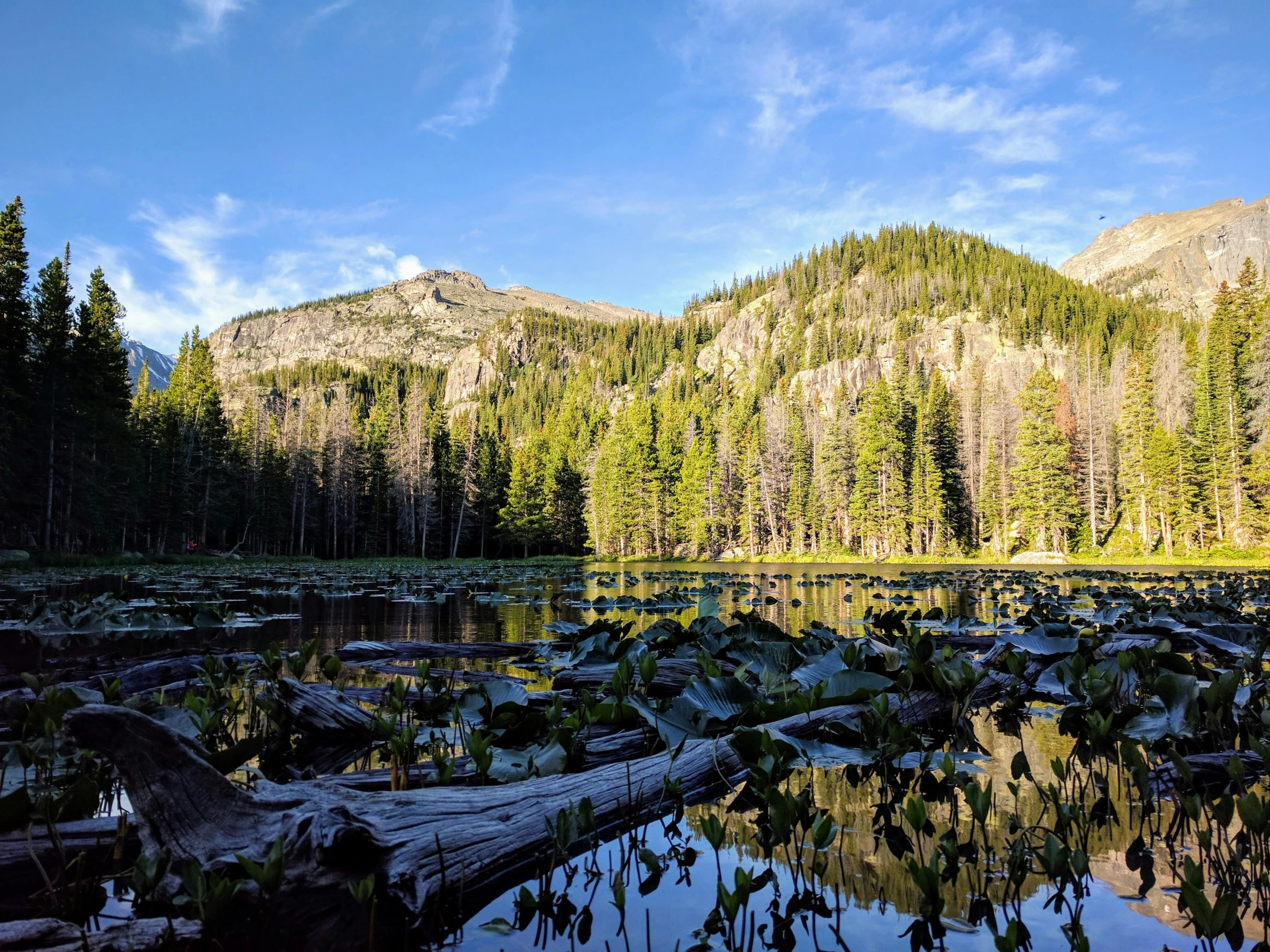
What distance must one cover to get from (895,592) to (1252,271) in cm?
5404

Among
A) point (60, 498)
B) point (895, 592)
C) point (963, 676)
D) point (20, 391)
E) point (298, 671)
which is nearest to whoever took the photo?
point (963, 676)

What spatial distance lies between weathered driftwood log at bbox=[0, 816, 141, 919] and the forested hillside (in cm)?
3264

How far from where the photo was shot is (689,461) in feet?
221

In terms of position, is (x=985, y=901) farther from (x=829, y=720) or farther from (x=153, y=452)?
(x=153, y=452)

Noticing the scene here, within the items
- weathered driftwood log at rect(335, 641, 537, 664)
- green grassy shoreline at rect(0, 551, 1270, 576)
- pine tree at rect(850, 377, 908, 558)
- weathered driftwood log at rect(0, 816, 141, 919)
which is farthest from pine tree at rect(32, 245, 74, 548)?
pine tree at rect(850, 377, 908, 558)

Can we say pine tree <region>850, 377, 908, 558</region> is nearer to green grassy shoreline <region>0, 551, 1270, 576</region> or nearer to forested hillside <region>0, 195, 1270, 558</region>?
forested hillside <region>0, 195, 1270, 558</region>

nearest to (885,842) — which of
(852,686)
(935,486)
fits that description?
(852,686)

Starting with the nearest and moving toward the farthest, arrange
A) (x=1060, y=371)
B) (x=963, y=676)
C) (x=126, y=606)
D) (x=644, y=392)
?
(x=963, y=676) → (x=126, y=606) → (x=1060, y=371) → (x=644, y=392)

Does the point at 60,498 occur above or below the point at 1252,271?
below

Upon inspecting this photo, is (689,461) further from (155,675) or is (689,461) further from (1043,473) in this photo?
(155,675)

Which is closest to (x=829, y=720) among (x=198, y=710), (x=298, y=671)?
(x=198, y=710)

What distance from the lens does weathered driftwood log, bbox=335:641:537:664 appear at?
5.66m

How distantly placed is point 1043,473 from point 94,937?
197 ft

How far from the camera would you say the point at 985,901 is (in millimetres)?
1847
